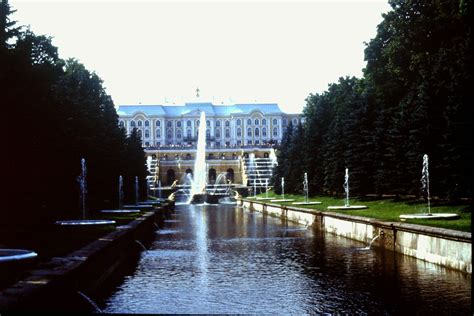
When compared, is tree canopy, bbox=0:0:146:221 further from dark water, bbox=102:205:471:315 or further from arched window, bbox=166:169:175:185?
arched window, bbox=166:169:175:185

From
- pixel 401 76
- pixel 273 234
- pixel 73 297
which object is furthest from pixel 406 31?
pixel 73 297

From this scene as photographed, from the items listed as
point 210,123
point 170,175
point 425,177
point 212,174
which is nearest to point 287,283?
point 425,177

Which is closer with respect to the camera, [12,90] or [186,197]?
[12,90]

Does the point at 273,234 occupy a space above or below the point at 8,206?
below

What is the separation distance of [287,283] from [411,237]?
4140 mm

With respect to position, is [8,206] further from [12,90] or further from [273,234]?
[273,234]

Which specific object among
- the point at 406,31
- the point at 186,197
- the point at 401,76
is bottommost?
the point at 186,197

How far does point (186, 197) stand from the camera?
67.8 meters

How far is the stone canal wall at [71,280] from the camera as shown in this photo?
248 inches

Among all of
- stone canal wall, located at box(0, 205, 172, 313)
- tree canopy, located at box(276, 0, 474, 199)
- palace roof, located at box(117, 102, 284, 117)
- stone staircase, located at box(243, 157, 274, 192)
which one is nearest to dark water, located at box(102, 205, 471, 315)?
stone canal wall, located at box(0, 205, 172, 313)

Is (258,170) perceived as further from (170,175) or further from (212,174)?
(170,175)

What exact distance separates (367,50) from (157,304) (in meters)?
30.0

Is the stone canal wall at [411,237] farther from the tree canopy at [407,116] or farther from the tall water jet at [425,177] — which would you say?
the tall water jet at [425,177]

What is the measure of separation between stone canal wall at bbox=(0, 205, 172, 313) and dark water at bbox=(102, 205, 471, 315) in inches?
16.6
